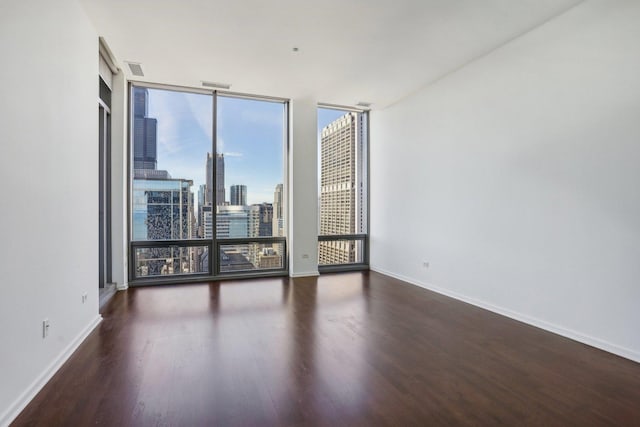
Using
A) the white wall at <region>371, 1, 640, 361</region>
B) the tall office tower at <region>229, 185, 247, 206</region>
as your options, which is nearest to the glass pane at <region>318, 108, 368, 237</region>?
the tall office tower at <region>229, 185, 247, 206</region>

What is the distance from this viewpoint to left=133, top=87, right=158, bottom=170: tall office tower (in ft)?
16.8

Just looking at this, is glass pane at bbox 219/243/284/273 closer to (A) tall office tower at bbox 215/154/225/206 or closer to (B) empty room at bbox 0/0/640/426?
(B) empty room at bbox 0/0/640/426

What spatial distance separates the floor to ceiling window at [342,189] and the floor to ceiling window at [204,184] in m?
0.82

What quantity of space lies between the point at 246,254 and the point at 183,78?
2.97 meters

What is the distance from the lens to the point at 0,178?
70.2 inches

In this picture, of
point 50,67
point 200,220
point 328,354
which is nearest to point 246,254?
point 200,220

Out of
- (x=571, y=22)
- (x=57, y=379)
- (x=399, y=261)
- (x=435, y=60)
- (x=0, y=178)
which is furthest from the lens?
(x=399, y=261)

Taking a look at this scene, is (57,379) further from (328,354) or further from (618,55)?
(618,55)

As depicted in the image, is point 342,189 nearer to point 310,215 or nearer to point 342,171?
point 342,171

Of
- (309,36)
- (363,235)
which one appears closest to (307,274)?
(363,235)

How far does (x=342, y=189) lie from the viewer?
6.43 meters

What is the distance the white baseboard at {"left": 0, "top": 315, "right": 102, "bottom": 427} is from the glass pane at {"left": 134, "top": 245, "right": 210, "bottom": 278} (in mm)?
2136

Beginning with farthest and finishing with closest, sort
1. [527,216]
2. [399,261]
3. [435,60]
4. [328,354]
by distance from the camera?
[399,261] → [435,60] → [527,216] → [328,354]

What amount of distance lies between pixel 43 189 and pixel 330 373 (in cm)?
244
